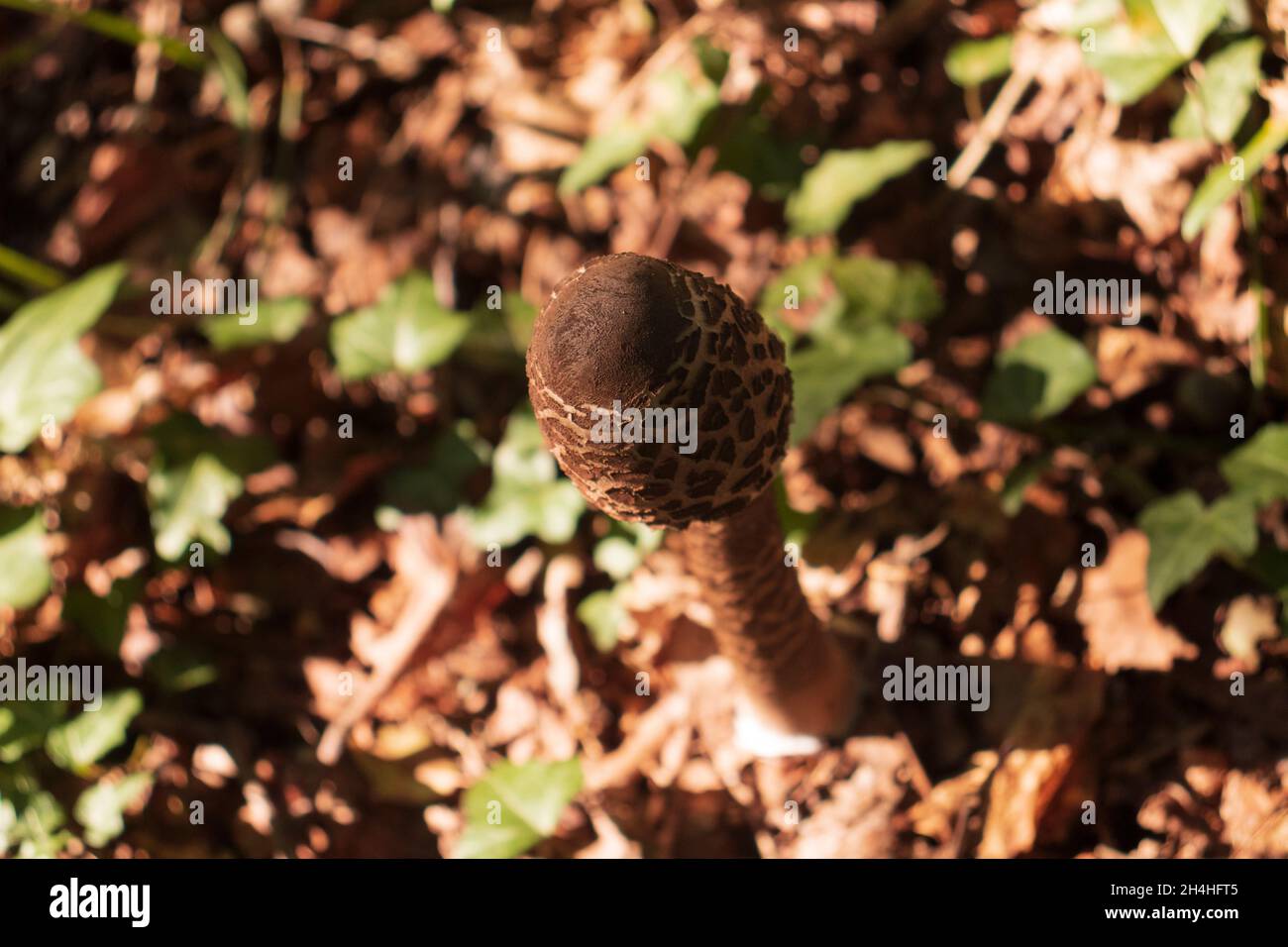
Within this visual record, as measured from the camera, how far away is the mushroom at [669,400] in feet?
6.49

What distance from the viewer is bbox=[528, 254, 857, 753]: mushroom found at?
198cm

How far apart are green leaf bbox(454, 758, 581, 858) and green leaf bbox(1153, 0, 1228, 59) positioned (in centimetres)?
249

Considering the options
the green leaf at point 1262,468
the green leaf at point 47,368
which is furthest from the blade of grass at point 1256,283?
the green leaf at point 47,368

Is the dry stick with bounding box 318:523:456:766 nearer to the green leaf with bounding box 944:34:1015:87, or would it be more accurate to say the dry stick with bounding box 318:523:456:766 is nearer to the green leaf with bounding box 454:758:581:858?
the green leaf with bounding box 454:758:581:858

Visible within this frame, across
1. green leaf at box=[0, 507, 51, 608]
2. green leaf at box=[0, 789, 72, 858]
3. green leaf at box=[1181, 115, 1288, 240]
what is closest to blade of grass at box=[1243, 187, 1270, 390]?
green leaf at box=[1181, 115, 1288, 240]

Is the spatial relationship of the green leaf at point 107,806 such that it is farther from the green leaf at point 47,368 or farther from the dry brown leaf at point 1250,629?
the dry brown leaf at point 1250,629

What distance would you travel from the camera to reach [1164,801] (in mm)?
3039

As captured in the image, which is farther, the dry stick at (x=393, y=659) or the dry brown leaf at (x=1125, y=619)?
the dry stick at (x=393, y=659)

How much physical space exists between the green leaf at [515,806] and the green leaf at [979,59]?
8.31 feet

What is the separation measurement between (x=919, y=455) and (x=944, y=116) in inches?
51.5

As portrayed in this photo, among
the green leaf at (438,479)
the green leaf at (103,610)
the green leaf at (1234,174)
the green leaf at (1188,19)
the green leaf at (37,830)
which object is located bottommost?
the green leaf at (37,830)

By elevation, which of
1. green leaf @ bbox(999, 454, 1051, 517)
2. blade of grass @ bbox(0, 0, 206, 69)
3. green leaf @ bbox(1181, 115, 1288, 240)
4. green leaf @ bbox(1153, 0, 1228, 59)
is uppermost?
blade of grass @ bbox(0, 0, 206, 69)

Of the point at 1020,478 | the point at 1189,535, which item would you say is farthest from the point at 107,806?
the point at 1189,535
